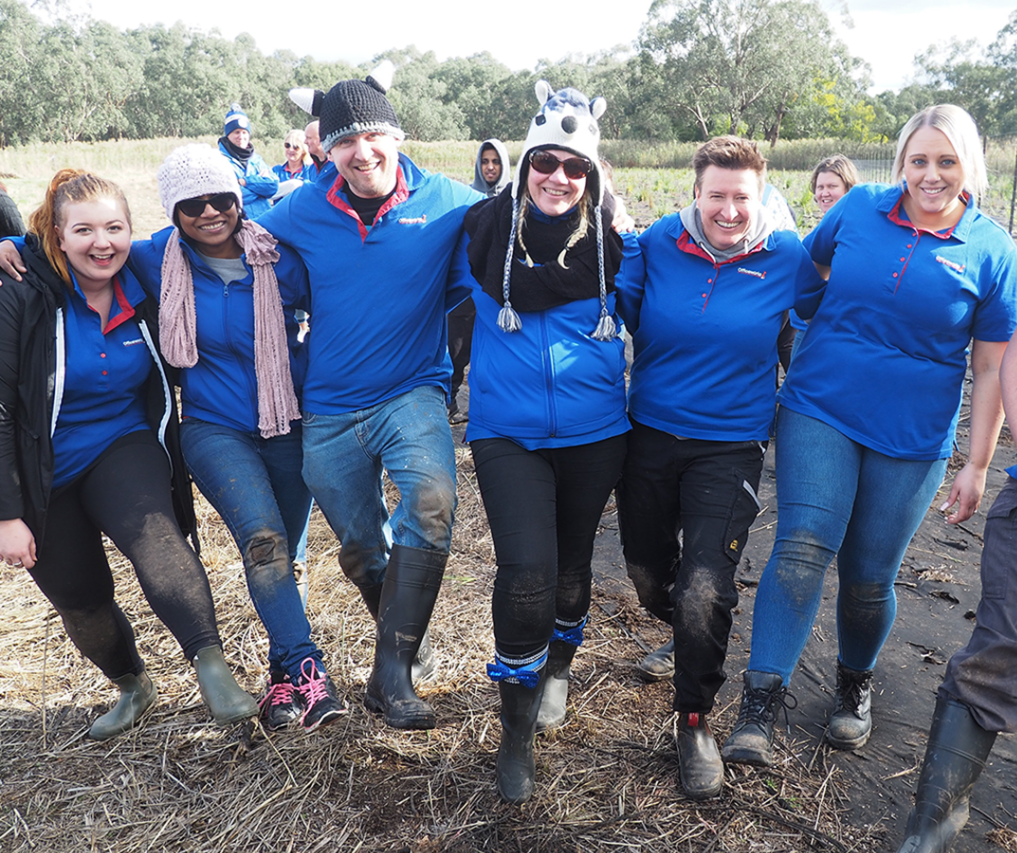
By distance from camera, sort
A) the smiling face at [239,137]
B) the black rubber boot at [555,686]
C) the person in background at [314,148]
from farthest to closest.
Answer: the smiling face at [239,137] < the person in background at [314,148] < the black rubber boot at [555,686]

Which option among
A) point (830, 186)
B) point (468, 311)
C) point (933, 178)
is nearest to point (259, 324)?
point (933, 178)

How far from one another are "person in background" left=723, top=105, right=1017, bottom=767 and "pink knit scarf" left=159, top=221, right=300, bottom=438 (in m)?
1.85

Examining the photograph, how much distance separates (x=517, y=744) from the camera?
8.75 ft

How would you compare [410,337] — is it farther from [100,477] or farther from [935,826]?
[935,826]

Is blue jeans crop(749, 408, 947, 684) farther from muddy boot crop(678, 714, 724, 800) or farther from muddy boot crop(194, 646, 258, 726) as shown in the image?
muddy boot crop(194, 646, 258, 726)

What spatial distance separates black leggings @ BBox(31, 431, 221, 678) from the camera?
266 centimetres

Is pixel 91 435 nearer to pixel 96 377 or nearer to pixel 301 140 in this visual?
pixel 96 377

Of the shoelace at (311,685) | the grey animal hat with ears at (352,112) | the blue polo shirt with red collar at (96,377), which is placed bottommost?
the shoelace at (311,685)

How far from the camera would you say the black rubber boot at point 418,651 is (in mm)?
3160

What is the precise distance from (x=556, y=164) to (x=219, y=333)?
1.38m

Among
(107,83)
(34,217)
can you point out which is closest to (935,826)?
(34,217)

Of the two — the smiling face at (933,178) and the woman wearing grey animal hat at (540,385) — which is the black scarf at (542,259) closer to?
the woman wearing grey animal hat at (540,385)

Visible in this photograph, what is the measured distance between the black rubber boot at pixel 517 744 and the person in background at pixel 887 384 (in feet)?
2.17

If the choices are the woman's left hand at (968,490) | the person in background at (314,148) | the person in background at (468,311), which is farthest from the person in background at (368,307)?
the person in background at (314,148)
